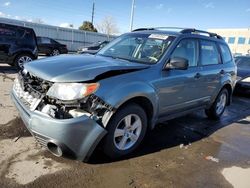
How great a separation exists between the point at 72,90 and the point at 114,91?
1.71 feet

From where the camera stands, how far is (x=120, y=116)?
3.56m

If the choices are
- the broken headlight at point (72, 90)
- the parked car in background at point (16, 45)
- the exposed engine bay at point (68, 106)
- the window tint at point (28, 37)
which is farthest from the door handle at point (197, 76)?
the window tint at point (28, 37)

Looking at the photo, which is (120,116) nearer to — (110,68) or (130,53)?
(110,68)

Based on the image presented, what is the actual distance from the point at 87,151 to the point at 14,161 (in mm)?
1027

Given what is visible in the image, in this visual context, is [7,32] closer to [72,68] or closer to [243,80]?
[72,68]

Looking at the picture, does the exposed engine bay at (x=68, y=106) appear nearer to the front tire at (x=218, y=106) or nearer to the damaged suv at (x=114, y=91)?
the damaged suv at (x=114, y=91)

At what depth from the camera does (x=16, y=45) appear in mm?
10672

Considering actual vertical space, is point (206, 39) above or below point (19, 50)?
above

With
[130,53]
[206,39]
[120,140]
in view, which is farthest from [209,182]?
[206,39]

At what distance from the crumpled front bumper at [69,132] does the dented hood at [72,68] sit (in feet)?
1.58

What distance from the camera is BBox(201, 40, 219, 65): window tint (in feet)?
17.6

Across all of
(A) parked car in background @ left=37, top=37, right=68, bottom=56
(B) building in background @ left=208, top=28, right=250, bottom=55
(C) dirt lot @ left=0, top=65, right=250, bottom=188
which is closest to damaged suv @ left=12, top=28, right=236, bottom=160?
(C) dirt lot @ left=0, top=65, right=250, bottom=188

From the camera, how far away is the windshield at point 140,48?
14.5 feet

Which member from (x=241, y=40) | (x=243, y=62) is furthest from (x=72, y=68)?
(x=241, y=40)
